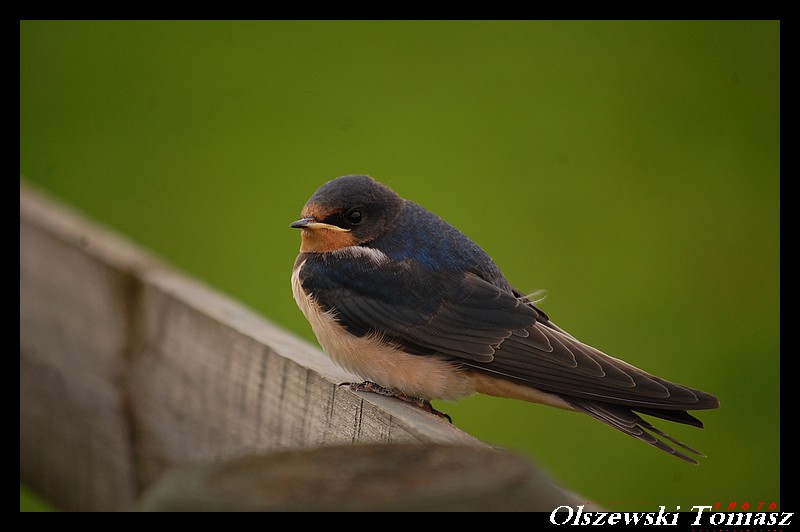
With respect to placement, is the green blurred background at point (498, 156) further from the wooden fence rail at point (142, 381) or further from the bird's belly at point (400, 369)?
the wooden fence rail at point (142, 381)

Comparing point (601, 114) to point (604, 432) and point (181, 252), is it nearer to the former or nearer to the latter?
point (604, 432)

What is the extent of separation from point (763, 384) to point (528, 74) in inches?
96.4

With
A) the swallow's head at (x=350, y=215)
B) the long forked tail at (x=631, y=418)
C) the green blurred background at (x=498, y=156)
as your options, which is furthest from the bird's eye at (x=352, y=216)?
the green blurred background at (x=498, y=156)

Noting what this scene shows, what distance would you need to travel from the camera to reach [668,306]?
17.7 feet

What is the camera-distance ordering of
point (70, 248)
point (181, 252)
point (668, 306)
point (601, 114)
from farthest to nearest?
point (601, 114) → point (181, 252) → point (668, 306) → point (70, 248)

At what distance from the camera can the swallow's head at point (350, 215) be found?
Result: 143 inches

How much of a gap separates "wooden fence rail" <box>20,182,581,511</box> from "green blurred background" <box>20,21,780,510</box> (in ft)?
7.01

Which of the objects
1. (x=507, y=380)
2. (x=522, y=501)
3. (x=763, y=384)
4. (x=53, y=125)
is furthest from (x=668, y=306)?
(x=522, y=501)

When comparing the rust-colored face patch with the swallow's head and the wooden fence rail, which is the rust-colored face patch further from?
the wooden fence rail

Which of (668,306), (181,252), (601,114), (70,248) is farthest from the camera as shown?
(601,114)

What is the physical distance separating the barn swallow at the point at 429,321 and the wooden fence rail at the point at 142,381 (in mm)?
Answer: 491

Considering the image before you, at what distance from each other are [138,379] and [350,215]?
3.49ft

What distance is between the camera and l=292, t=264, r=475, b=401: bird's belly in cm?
326

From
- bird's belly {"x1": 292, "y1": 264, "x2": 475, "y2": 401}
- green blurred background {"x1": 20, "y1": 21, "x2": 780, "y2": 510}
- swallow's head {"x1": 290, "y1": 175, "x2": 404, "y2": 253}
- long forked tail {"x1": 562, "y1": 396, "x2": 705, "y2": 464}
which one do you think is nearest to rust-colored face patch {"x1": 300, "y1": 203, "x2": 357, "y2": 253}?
swallow's head {"x1": 290, "y1": 175, "x2": 404, "y2": 253}
